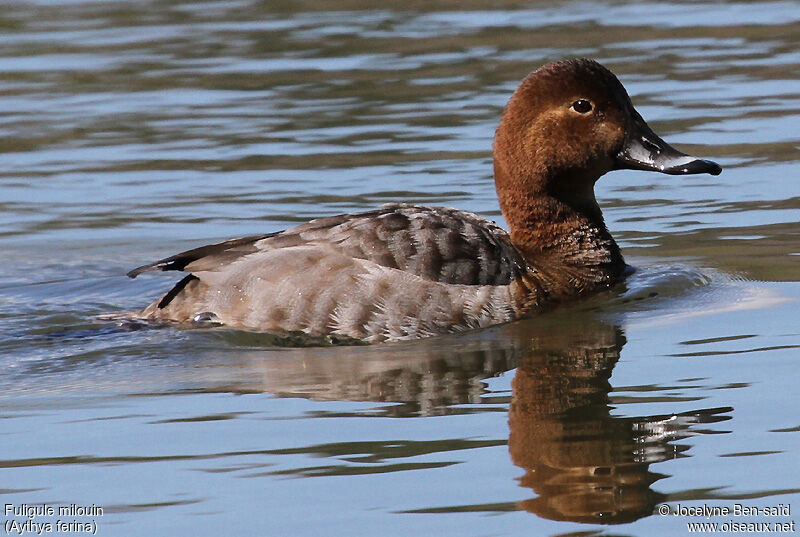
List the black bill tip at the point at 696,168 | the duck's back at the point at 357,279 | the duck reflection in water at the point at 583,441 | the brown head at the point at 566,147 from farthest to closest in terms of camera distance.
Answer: the brown head at the point at 566,147, the black bill tip at the point at 696,168, the duck's back at the point at 357,279, the duck reflection in water at the point at 583,441

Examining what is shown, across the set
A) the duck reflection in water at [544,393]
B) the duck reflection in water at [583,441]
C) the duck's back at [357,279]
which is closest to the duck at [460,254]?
the duck's back at [357,279]

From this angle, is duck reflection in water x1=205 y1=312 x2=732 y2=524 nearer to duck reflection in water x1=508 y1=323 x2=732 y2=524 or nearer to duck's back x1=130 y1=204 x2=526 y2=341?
duck reflection in water x1=508 y1=323 x2=732 y2=524

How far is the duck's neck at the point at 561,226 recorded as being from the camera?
8.11 metres

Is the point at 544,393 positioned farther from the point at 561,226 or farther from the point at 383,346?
the point at 561,226

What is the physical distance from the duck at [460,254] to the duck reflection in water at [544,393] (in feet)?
0.61

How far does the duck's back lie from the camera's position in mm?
7324

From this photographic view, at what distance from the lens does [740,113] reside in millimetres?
11891

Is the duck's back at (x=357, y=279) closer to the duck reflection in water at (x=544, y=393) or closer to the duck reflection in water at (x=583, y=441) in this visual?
the duck reflection in water at (x=544, y=393)

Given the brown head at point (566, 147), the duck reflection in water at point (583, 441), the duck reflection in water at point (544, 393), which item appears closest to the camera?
the duck reflection in water at point (583, 441)

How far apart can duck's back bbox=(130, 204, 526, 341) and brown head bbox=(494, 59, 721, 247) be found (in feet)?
2.23

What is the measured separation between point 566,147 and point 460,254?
101 centimetres

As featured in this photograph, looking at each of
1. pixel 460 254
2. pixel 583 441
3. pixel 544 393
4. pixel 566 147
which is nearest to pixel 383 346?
pixel 460 254

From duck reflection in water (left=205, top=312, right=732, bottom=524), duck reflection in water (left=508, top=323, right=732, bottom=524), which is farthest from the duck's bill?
→ duck reflection in water (left=508, top=323, right=732, bottom=524)

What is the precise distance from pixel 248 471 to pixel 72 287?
394cm
